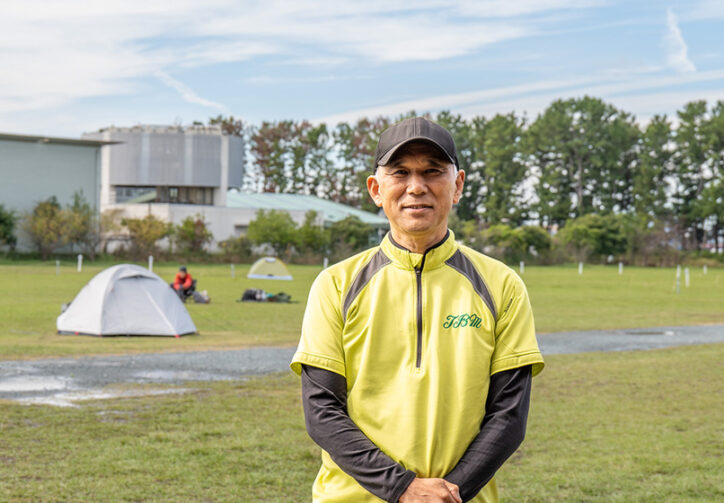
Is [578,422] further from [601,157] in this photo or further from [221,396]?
[601,157]

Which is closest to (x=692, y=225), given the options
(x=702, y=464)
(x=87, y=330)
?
(x=87, y=330)

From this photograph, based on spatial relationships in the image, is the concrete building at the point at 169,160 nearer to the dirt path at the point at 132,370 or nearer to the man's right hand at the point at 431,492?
the dirt path at the point at 132,370

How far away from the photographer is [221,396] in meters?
11.4

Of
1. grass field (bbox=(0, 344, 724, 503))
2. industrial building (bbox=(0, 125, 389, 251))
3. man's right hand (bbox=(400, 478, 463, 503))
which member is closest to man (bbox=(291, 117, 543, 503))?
man's right hand (bbox=(400, 478, 463, 503))

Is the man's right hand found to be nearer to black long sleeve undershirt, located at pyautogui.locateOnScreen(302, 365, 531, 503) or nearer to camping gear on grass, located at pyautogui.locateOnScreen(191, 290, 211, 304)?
black long sleeve undershirt, located at pyautogui.locateOnScreen(302, 365, 531, 503)

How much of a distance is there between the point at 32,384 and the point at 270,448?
4.94m

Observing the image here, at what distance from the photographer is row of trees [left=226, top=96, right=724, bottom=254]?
299 feet

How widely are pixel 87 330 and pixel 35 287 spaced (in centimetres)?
1735

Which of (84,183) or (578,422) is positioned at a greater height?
(84,183)

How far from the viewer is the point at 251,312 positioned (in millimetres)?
25344

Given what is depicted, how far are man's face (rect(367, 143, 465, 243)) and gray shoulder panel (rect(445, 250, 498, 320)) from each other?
0.11m

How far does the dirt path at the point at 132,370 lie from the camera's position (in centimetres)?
1163

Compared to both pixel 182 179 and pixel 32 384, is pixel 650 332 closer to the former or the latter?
pixel 32 384

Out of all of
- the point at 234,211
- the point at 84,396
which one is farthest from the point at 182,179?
the point at 84,396
